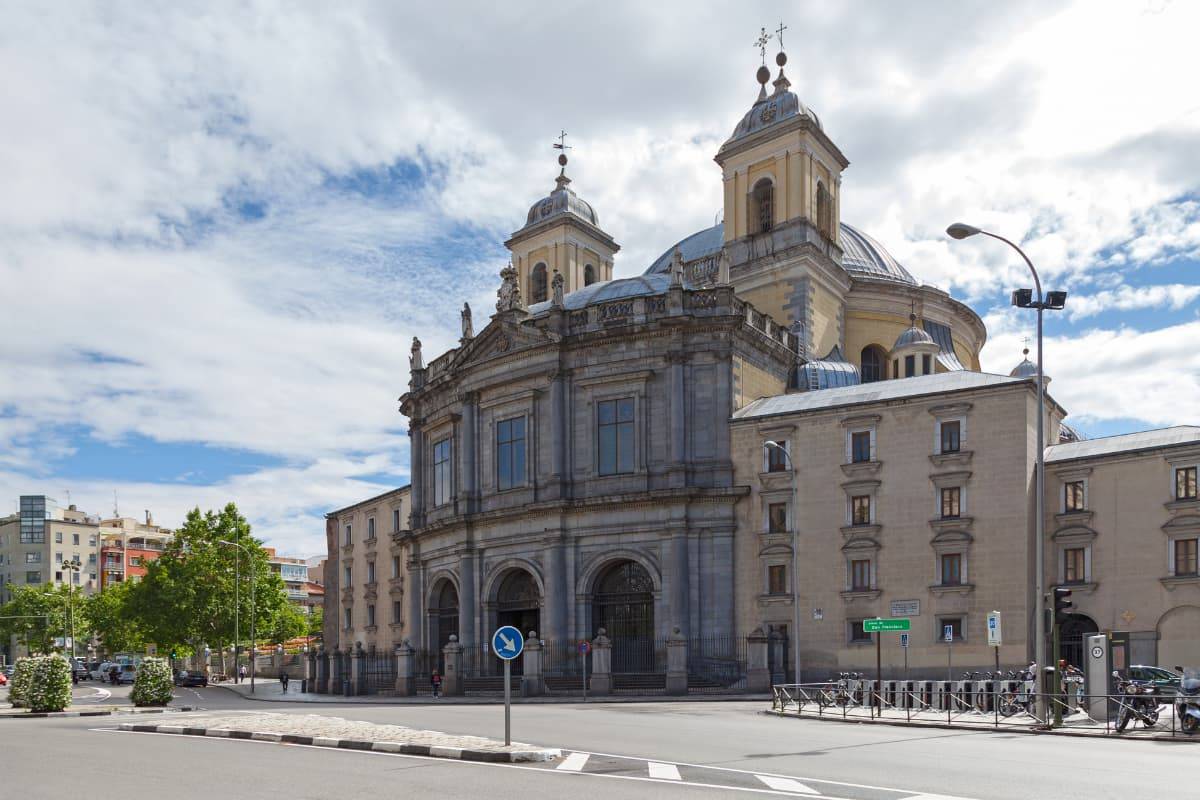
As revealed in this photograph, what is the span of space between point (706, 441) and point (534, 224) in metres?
30.7

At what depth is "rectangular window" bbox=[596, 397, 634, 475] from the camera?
159 feet

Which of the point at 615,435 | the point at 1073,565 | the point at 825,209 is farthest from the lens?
the point at 825,209

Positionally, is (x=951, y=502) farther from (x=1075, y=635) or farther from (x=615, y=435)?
(x=615, y=435)

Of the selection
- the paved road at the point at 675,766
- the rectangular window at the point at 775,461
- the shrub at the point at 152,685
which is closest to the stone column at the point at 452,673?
the shrub at the point at 152,685

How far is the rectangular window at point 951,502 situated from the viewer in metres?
41.5

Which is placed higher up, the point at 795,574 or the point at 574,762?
the point at 795,574

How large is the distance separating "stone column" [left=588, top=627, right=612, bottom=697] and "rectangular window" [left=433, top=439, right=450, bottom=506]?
15759 millimetres

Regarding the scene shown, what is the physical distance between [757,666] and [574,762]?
83.2 feet

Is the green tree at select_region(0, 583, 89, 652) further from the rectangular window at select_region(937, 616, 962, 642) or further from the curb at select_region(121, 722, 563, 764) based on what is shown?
the curb at select_region(121, 722, 563, 764)

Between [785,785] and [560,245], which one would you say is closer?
[785,785]

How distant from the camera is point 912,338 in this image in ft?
190

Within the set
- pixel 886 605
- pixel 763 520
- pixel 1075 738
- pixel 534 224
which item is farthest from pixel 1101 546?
pixel 534 224

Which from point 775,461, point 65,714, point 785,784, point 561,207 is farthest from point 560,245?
point 785,784

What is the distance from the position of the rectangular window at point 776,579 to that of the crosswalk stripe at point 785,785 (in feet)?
100
